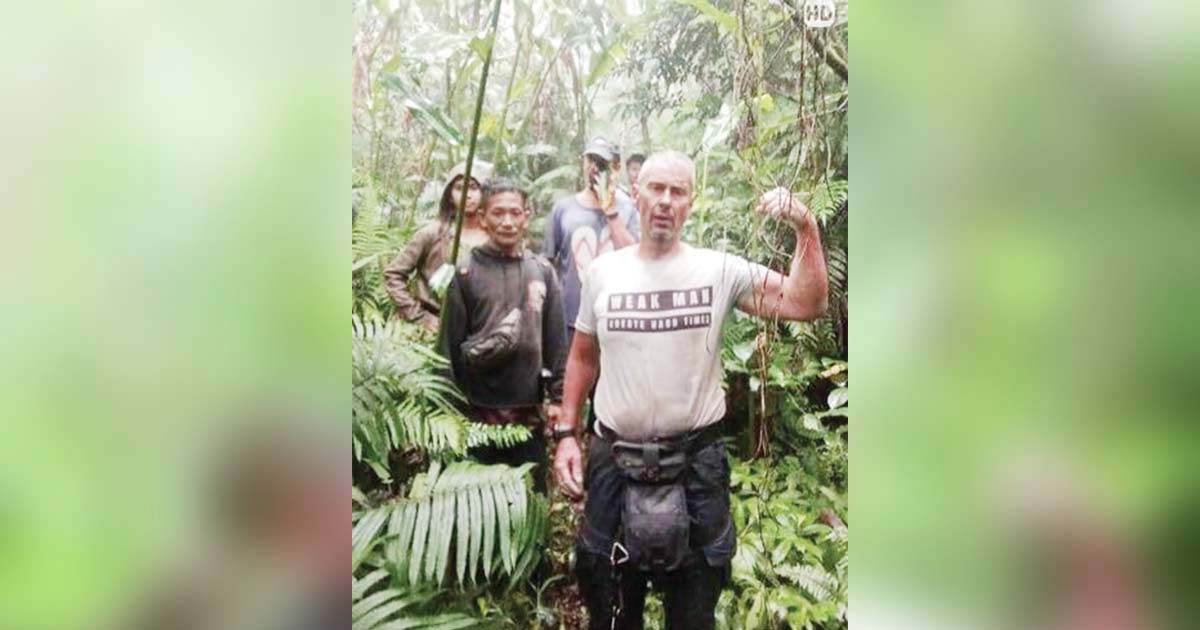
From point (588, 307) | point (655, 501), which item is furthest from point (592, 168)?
point (655, 501)

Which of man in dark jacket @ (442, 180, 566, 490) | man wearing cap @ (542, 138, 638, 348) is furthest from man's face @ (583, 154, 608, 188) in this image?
man in dark jacket @ (442, 180, 566, 490)

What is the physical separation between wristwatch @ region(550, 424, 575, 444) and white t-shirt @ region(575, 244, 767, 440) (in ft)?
0.26

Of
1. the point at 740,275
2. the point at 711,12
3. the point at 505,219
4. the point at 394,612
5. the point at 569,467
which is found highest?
the point at 711,12

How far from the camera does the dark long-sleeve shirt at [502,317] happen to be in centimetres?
153

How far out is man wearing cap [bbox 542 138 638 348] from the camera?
1.51 meters

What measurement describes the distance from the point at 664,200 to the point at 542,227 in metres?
0.24

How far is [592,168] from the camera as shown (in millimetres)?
1513

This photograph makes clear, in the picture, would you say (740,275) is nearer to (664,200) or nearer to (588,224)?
(664,200)
